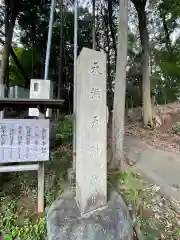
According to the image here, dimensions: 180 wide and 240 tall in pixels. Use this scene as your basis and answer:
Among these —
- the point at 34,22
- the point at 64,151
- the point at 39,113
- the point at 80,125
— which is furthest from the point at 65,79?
the point at 80,125

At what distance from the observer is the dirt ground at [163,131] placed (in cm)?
844

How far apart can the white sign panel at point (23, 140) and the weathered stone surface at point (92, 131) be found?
39.8 inches

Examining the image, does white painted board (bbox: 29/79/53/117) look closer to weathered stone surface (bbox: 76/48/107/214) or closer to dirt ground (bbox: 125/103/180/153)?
weathered stone surface (bbox: 76/48/107/214)

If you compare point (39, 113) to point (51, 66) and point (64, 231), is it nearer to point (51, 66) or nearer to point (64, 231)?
point (64, 231)

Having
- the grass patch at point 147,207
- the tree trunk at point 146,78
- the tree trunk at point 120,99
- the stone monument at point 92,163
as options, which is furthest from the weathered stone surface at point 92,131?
the tree trunk at point 146,78

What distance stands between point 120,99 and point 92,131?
2249mm

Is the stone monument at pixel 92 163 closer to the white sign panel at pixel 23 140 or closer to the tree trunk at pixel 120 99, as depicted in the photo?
the white sign panel at pixel 23 140

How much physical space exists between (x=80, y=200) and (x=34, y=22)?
40.4ft

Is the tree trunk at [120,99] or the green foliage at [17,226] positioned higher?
the tree trunk at [120,99]

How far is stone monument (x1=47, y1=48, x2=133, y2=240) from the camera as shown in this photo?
9.70 ft

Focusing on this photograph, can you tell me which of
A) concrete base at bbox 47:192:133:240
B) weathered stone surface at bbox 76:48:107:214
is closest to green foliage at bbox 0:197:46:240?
concrete base at bbox 47:192:133:240

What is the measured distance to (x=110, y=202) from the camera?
3303mm

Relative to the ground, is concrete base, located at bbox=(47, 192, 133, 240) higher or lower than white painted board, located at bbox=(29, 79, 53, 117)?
lower

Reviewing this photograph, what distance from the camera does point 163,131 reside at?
10.1 meters
